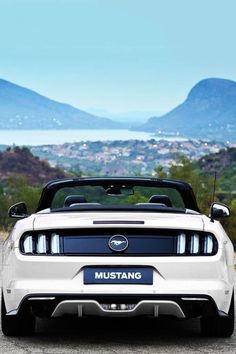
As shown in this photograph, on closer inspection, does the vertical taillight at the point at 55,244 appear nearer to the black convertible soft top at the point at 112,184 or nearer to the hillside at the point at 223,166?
the black convertible soft top at the point at 112,184

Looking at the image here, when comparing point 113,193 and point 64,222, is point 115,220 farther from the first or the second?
point 113,193

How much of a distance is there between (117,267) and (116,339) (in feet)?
2.66

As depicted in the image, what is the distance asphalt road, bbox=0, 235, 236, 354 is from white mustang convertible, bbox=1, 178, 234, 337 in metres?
0.22

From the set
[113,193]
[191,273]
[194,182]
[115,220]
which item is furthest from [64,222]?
[194,182]

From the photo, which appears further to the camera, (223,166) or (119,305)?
(223,166)

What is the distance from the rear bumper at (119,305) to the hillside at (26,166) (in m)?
162

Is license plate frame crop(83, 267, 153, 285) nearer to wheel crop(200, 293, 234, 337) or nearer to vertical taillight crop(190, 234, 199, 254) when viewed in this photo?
vertical taillight crop(190, 234, 199, 254)

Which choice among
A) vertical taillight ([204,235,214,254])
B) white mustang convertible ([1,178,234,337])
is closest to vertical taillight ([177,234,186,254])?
white mustang convertible ([1,178,234,337])

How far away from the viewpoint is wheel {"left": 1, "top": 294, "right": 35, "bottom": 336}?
270 inches

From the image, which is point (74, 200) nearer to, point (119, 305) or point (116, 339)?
point (116, 339)

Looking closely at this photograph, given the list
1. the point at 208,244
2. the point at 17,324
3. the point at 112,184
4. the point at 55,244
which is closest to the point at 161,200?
the point at 112,184

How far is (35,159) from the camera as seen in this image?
187 metres

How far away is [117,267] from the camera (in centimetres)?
642

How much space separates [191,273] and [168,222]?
0.39m
